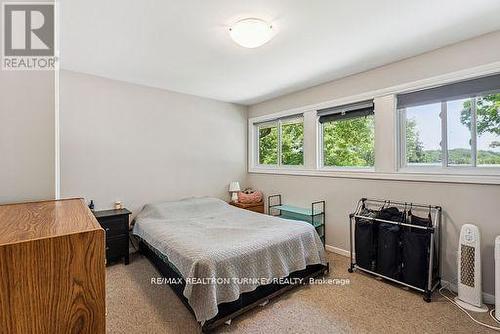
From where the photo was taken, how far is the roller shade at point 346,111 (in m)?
3.12

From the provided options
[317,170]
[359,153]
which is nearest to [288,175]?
[317,170]

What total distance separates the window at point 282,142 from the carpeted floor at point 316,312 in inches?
83.8

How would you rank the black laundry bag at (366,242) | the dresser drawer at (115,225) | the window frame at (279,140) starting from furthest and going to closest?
the window frame at (279,140), the dresser drawer at (115,225), the black laundry bag at (366,242)

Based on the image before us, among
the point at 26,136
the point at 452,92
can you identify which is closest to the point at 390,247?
the point at 452,92

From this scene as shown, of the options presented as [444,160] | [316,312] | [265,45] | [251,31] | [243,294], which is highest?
[265,45]

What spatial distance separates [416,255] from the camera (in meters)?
2.33

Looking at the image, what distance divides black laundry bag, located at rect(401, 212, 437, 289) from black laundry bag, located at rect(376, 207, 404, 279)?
0.05m

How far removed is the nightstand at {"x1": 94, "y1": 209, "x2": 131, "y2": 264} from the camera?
300cm

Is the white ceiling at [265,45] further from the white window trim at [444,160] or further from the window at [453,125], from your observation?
the white window trim at [444,160]

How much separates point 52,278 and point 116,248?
2.80 meters

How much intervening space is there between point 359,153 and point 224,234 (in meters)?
2.12

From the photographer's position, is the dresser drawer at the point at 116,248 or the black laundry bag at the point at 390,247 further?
the dresser drawer at the point at 116,248

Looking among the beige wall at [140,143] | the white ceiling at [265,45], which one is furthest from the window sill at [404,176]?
the beige wall at [140,143]

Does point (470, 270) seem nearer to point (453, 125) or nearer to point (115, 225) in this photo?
point (453, 125)
